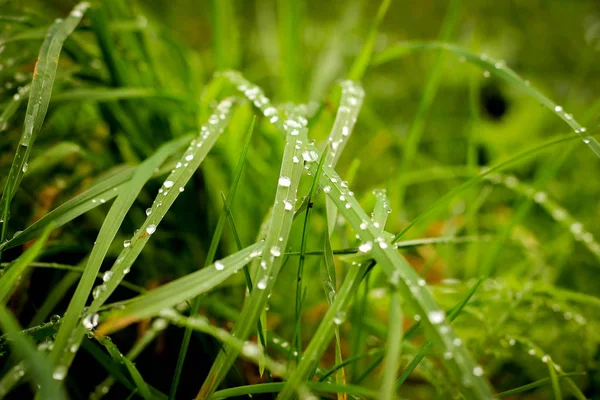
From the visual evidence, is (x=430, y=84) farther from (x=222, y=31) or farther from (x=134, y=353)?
(x=134, y=353)

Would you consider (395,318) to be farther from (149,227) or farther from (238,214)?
(238,214)

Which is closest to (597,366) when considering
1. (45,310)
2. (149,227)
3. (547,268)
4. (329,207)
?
(547,268)

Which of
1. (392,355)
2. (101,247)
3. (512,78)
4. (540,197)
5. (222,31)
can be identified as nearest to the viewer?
(392,355)

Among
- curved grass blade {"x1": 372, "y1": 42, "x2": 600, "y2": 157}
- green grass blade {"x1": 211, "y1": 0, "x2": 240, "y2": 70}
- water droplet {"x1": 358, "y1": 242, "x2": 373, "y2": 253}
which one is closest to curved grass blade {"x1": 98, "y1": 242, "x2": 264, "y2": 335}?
water droplet {"x1": 358, "y1": 242, "x2": 373, "y2": 253}

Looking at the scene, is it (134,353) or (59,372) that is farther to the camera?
(134,353)

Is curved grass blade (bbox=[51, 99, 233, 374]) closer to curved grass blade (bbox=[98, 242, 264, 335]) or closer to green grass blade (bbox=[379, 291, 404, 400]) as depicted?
curved grass blade (bbox=[98, 242, 264, 335])

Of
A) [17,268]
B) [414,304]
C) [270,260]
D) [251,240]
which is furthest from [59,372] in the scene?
[251,240]

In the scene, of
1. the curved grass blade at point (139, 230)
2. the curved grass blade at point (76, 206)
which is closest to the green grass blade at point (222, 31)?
the curved grass blade at point (139, 230)
